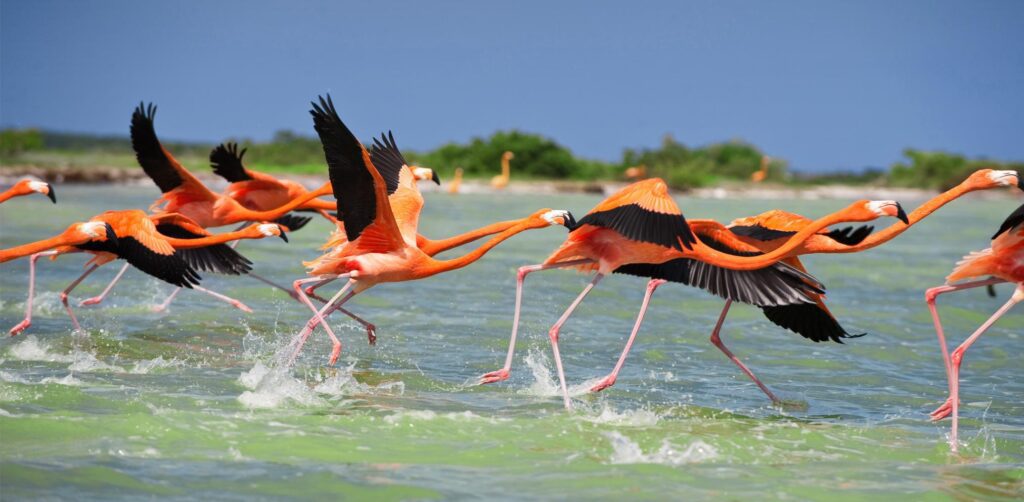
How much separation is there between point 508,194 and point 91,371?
33130mm

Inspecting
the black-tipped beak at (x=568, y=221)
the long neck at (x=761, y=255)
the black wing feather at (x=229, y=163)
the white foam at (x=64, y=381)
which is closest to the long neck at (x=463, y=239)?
the black-tipped beak at (x=568, y=221)

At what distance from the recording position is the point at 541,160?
161 feet

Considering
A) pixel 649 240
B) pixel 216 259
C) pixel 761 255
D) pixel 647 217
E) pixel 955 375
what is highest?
pixel 647 217

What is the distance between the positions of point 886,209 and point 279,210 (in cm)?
503

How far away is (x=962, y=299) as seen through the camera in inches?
503

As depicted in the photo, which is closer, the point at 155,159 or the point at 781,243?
the point at 781,243

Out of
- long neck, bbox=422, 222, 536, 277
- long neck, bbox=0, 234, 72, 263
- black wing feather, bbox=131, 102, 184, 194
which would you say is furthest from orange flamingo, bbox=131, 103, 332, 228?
long neck, bbox=422, 222, 536, 277

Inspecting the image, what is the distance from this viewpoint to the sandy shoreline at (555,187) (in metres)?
33.3

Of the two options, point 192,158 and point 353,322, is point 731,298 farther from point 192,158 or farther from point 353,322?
point 192,158

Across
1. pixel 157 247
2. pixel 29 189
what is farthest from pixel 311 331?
pixel 29 189

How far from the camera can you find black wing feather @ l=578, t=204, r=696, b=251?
6.03 meters

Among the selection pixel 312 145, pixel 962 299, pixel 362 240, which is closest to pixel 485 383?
pixel 362 240

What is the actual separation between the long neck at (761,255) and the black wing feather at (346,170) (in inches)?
72.1

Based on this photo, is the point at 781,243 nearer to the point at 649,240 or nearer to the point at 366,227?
the point at 649,240
